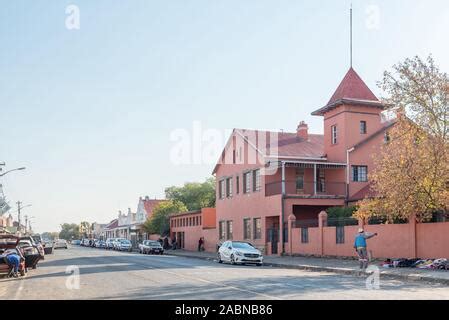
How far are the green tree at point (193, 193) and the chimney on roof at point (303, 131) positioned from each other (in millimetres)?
52968

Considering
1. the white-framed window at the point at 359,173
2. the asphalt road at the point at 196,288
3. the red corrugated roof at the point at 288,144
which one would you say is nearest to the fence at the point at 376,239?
the asphalt road at the point at 196,288

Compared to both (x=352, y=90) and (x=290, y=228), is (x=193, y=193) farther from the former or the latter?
(x=290, y=228)

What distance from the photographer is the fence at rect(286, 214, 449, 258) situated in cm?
2643

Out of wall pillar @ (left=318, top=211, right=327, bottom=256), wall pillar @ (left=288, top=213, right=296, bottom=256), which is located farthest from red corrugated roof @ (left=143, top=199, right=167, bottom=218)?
wall pillar @ (left=318, top=211, right=327, bottom=256)

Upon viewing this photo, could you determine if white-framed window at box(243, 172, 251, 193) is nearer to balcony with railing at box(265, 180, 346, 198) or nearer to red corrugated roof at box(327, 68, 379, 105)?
balcony with railing at box(265, 180, 346, 198)

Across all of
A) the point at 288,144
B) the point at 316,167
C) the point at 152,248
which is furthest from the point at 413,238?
the point at 152,248

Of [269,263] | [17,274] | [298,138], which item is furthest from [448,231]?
[298,138]

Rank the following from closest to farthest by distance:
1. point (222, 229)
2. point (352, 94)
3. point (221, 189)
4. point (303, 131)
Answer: point (352, 94), point (303, 131), point (222, 229), point (221, 189)

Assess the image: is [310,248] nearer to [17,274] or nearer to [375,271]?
[375,271]

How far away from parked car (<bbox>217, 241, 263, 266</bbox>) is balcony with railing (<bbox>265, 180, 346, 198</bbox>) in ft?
30.3

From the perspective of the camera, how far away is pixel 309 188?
43875mm

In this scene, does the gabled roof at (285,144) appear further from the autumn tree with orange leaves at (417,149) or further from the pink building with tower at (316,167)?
the autumn tree with orange leaves at (417,149)

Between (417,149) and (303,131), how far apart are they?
898 inches

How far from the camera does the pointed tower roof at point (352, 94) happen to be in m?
43.3
